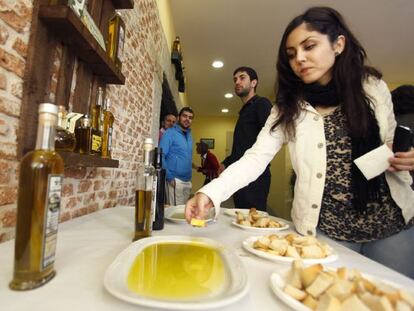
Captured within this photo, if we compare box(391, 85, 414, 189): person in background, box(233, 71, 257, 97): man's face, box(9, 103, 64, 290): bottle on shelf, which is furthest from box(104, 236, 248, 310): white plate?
box(233, 71, 257, 97): man's face

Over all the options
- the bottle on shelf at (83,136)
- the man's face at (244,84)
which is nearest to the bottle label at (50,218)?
the bottle on shelf at (83,136)

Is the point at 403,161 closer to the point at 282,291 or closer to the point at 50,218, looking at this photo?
the point at 282,291

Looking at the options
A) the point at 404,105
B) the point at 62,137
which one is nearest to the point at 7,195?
the point at 62,137

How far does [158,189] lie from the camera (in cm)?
85

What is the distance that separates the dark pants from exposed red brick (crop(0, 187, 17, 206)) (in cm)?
148

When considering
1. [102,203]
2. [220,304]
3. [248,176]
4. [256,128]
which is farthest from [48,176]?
[256,128]

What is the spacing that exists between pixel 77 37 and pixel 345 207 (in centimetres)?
107

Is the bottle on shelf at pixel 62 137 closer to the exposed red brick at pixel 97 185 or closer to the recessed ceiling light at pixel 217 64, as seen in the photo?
the exposed red brick at pixel 97 185

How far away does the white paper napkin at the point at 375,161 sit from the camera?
2.62ft

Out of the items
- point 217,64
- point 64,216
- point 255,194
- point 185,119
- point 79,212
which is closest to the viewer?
point 64,216

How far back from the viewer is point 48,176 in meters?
0.41

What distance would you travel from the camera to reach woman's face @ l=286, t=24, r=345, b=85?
0.96 meters

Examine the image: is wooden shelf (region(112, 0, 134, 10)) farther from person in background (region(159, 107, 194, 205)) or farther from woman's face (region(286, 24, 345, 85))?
person in background (region(159, 107, 194, 205))

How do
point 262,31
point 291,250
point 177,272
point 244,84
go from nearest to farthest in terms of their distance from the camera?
point 177,272, point 291,250, point 244,84, point 262,31
